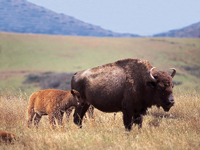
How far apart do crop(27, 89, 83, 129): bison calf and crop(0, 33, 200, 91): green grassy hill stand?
2185 inches

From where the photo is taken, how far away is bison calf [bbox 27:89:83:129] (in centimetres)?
848

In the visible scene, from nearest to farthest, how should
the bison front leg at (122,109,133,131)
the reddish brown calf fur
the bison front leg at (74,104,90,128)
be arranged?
the reddish brown calf fur < the bison front leg at (122,109,133,131) < the bison front leg at (74,104,90,128)

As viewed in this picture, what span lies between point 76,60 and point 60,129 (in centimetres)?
7710

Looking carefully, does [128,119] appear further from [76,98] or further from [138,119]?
Answer: [76,98]

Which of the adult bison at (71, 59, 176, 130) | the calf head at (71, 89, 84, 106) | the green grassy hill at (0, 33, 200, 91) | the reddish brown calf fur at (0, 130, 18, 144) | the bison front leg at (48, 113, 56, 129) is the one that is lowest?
the green grassy hill at (0, 33, 200, 91)

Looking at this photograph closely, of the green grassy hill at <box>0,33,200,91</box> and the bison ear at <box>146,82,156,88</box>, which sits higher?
the bison ear at <box>146,82,156,88</box>

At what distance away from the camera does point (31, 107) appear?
352 inches

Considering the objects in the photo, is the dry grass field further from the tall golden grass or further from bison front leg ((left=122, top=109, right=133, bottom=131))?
bison front leg ((left=122, top=109, right=133, bottom=131))

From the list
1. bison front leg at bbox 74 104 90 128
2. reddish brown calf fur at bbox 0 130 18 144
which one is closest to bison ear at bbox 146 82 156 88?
bison front leg at bbox 74 104 90 128

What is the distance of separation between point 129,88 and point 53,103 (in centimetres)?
229

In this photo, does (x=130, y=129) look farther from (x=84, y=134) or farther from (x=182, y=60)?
(x=182, y=60)

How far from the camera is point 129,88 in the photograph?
7.71 meters

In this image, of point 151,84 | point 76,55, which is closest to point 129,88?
point 151,84

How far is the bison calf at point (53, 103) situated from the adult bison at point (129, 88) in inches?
15.4
